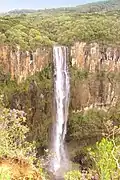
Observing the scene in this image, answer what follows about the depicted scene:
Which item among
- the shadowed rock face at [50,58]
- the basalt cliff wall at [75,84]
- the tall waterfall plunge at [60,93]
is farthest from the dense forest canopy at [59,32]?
the tall waterfall plunge at [60,93]

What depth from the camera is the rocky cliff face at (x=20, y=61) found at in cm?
3444

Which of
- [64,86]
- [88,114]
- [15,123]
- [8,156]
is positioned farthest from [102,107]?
[8,156]

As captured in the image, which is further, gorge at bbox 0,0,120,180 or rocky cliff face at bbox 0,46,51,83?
rocky cliff face at bbox 0,46,51,83

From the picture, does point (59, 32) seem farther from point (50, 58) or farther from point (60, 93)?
point (60, 93)

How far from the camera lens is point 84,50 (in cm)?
3703

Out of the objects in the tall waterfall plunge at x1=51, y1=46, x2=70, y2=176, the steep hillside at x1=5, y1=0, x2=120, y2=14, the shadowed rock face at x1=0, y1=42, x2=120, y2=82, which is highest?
Answer: the steep hillside at x1=5, y1=0, x2=120, y2=14

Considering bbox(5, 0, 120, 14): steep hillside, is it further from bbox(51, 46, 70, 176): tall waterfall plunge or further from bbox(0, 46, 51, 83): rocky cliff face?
bbox(0, 46, 51, 83): rocky cliff face

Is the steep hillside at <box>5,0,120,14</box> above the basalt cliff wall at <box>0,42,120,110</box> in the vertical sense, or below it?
above

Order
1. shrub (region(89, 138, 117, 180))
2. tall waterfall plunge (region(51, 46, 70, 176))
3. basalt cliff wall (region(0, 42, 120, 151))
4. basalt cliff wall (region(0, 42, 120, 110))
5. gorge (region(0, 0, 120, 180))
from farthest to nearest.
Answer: basalt cliff wall (region(0, 42, 120, 110)) < tall waterfall plunge (region(51, 46, 70, 176)) < basalt cliff wall (region(0, 42, 120, 151)) < gorge (region(0, 0, 120, 180)) < shrub (region(89, 138, 117, 180))

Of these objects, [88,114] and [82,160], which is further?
[88,114]

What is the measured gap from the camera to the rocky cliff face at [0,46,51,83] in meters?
34.4

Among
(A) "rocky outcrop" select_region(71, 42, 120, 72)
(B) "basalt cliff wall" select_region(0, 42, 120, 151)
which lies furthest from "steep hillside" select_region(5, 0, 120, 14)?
(B) "basalt cliff wall" select_region(0, 42, 120, 151)

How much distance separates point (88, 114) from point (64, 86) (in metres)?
2.99

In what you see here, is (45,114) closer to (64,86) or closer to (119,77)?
(64,86)
